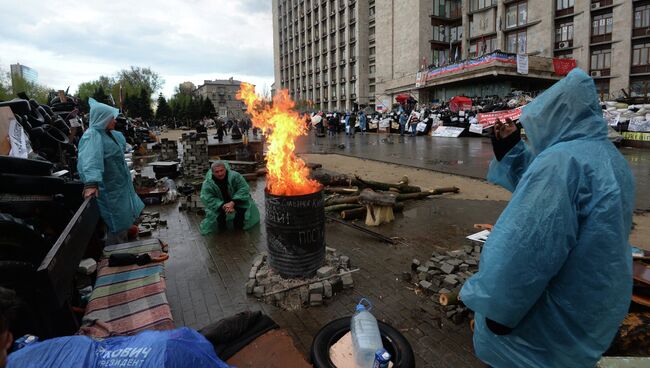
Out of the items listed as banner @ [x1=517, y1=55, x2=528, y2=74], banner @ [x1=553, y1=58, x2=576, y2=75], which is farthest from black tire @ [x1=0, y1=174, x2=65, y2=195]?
banner @ [x1=553, y1=58, x2=576, y2=75]

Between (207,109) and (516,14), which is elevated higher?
(516,14)

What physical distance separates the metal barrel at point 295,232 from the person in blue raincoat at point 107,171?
2305 millimetres

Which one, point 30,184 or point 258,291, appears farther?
point 258,291

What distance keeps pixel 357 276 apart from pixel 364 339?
2004mm

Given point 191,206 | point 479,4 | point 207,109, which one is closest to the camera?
point 191,206

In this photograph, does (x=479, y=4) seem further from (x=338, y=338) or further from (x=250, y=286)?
(x=338, y=338)

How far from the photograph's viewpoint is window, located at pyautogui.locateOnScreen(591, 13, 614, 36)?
34219 millimetres

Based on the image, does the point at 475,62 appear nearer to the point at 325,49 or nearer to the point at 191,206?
the point at 191,206

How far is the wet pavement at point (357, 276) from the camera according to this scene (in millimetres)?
3547

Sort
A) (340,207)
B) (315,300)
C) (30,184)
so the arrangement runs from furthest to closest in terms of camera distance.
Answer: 1. (340,207)
2. (315,300)
3. (30,184)

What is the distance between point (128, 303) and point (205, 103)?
230 feet

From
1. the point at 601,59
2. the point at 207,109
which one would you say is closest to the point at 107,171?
the point at 601,59

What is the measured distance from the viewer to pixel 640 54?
33156mm

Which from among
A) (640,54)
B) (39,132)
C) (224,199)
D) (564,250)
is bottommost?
(224,199)
